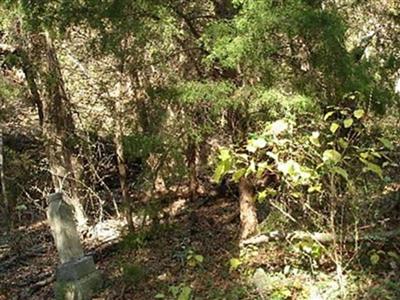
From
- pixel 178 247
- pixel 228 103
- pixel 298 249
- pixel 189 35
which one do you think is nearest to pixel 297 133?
pixel 228 103

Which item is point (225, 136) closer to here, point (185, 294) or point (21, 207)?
point (185, 294)

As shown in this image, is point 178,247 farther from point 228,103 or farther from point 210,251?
point 228,103

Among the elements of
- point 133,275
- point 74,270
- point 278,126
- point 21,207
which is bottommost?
point 21,207

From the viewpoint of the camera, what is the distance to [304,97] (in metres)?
6.36

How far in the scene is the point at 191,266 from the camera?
8141 millimetres

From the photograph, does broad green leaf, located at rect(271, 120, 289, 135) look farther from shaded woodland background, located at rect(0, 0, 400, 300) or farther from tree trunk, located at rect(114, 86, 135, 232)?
tree trunk, located at rect(114, 86, 135, 232)

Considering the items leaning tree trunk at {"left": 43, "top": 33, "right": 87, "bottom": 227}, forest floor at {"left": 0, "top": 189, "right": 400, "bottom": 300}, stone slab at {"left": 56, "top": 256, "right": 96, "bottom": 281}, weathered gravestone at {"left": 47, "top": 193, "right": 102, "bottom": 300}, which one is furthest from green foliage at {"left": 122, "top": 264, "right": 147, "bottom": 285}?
leaning tree trunk at {"left": 43, "top": 33, "right": 87, "bottom": 227}

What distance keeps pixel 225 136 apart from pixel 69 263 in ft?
9.51

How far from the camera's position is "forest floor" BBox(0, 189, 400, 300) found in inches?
245

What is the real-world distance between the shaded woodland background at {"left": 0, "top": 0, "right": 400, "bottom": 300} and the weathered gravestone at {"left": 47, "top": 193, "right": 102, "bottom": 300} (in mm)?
374

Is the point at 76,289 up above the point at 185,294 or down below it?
below

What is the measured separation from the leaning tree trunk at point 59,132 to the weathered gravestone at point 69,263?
2.67 metres

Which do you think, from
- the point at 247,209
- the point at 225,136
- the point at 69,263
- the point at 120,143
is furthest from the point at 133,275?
the point at 120,143

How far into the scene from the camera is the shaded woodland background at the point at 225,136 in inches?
234
